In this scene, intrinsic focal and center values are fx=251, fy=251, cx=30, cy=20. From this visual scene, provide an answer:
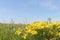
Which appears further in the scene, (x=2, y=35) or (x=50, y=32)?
(x=2, y=35)

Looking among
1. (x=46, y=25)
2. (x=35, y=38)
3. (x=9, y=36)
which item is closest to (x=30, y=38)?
(x=35, y=38)

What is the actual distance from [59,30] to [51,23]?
26 cm

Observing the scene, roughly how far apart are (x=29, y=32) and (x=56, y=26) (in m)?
0.69

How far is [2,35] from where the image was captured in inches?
284

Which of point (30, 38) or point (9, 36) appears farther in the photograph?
point (9, 36)

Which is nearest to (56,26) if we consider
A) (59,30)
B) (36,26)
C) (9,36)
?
(59,30)

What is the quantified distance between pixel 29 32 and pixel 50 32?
1.67 ft

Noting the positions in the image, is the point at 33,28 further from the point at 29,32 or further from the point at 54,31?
the point at 54,31

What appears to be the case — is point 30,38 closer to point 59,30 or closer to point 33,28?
point 33,28

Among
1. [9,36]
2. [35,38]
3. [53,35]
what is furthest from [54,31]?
[9,36]

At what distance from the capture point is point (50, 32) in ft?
19.9

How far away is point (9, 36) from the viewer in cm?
706

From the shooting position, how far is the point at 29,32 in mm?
6000

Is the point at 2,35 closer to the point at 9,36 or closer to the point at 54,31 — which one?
the point at 9,36
